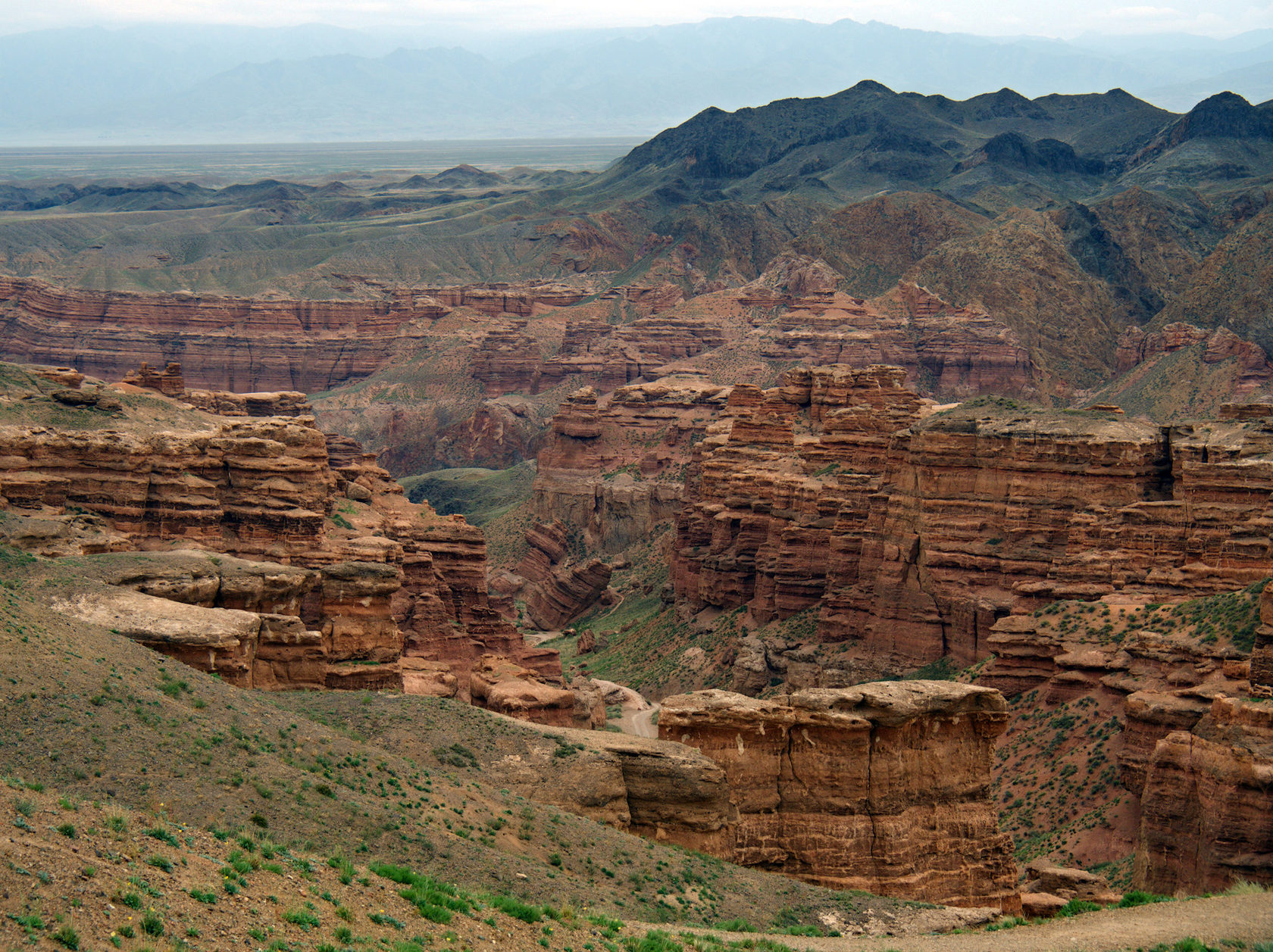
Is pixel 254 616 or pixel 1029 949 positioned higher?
pixel 254 616

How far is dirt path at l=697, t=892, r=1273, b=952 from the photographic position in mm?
27938

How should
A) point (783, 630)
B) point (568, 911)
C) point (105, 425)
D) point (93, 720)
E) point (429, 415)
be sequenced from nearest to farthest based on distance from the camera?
point (568, 911) < point (93, 720) < point (105, 425) < point (783, 630) < point (429, 415)

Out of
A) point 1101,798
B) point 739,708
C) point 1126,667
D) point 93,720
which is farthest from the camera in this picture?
point 1126,667

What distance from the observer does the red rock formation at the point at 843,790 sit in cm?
3659

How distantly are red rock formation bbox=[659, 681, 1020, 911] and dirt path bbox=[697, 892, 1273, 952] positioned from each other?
505 cm

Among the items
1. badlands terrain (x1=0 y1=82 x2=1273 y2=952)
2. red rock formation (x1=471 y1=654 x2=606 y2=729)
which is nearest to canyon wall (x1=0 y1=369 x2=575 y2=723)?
badlands terrain (x1=0 y1=82 x2=1273 y2=952)

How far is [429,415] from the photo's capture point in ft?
541

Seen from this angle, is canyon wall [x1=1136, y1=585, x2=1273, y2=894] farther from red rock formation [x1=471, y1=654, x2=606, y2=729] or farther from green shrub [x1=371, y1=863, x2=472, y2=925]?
green shrub [x1=371, y1=863, x2=472, y2=925]

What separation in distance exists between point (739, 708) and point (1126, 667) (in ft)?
56.0

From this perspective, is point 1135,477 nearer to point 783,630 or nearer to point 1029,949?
point 783,630

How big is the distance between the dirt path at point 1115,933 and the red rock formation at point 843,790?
505 cm

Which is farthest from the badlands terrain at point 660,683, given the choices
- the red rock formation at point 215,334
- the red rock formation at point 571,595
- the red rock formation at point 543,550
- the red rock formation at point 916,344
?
the red rock formation at point 215,334

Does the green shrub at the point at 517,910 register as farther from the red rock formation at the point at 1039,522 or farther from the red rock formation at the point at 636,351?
the red rock formation at the point at 636,351

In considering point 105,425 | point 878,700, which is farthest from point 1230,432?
point 105,425
